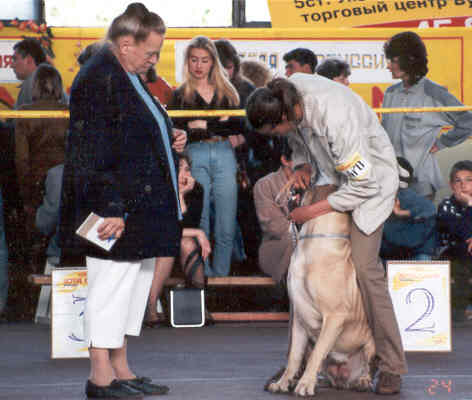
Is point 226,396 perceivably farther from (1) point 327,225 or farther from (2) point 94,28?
(2) point 94,28

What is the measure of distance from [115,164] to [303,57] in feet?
12.1

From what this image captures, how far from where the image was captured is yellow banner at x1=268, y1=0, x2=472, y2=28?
25.8 ft

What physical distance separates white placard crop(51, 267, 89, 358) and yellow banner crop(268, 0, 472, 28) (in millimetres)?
3494

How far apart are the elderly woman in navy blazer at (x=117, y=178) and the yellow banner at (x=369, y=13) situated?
4202 mm

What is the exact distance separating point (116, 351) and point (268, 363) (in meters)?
1.15

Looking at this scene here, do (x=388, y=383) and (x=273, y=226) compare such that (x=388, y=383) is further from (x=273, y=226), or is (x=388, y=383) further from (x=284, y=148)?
(x=284, y=148)

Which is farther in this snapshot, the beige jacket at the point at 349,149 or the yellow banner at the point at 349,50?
the yellow banner at the point at 349,50

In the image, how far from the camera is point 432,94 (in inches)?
274

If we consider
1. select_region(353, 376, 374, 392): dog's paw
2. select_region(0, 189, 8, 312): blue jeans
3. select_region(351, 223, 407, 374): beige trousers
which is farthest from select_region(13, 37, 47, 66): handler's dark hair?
select_region(353, 376, 374, 392): dog's paw

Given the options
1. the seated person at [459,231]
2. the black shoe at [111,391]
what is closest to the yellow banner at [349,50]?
the seated person at [459,231]

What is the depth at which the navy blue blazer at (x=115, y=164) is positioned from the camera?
12.1 ft

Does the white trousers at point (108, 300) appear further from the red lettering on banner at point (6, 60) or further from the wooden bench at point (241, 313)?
the red lettering on banner at point (6, 60)

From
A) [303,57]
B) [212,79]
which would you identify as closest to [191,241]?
[212,79]

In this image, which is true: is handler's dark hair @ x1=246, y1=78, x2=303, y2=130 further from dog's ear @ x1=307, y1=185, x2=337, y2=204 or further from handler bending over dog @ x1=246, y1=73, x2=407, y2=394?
dog's ear @ x1=307, y1=185, x2=337, y2=204
